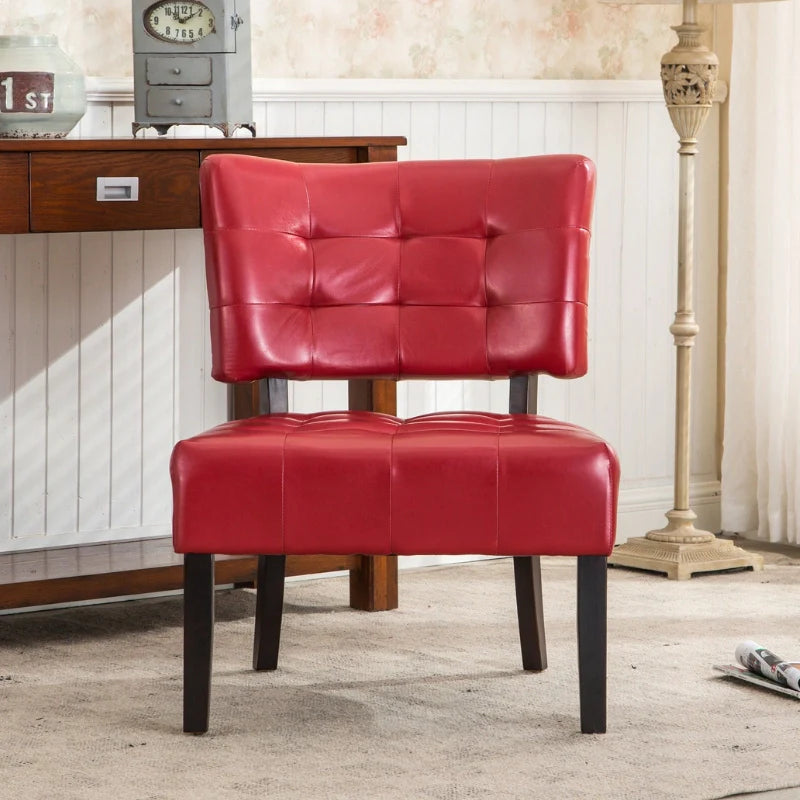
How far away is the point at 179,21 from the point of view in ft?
8.52

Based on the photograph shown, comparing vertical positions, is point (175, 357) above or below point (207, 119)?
below

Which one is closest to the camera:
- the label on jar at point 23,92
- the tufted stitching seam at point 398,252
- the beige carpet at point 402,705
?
the beige carpet at point 402,705

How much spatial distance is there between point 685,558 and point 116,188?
4.84 ft

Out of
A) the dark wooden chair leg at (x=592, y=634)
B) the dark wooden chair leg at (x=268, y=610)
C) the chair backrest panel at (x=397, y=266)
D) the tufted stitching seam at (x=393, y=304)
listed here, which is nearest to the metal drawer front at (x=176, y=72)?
the chair backrest panel at (x=397, y=266)

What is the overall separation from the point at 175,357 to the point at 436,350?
846mm

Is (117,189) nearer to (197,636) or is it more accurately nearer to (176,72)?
(176,72)

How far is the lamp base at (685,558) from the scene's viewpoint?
302 cm

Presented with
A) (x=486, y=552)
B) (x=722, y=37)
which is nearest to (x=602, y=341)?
(x=722, y=37)

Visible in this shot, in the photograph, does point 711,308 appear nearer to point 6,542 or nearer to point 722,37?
point 722,37

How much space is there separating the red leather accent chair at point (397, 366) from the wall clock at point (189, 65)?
1.56ft

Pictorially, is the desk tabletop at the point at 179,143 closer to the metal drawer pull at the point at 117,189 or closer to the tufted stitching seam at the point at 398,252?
the metal drawer pull at the point at 117,189

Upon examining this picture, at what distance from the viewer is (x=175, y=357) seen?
2869mm

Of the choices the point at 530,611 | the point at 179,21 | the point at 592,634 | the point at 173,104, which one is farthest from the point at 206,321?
the point at 592,634

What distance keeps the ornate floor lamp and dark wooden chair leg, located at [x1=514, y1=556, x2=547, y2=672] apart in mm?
842
